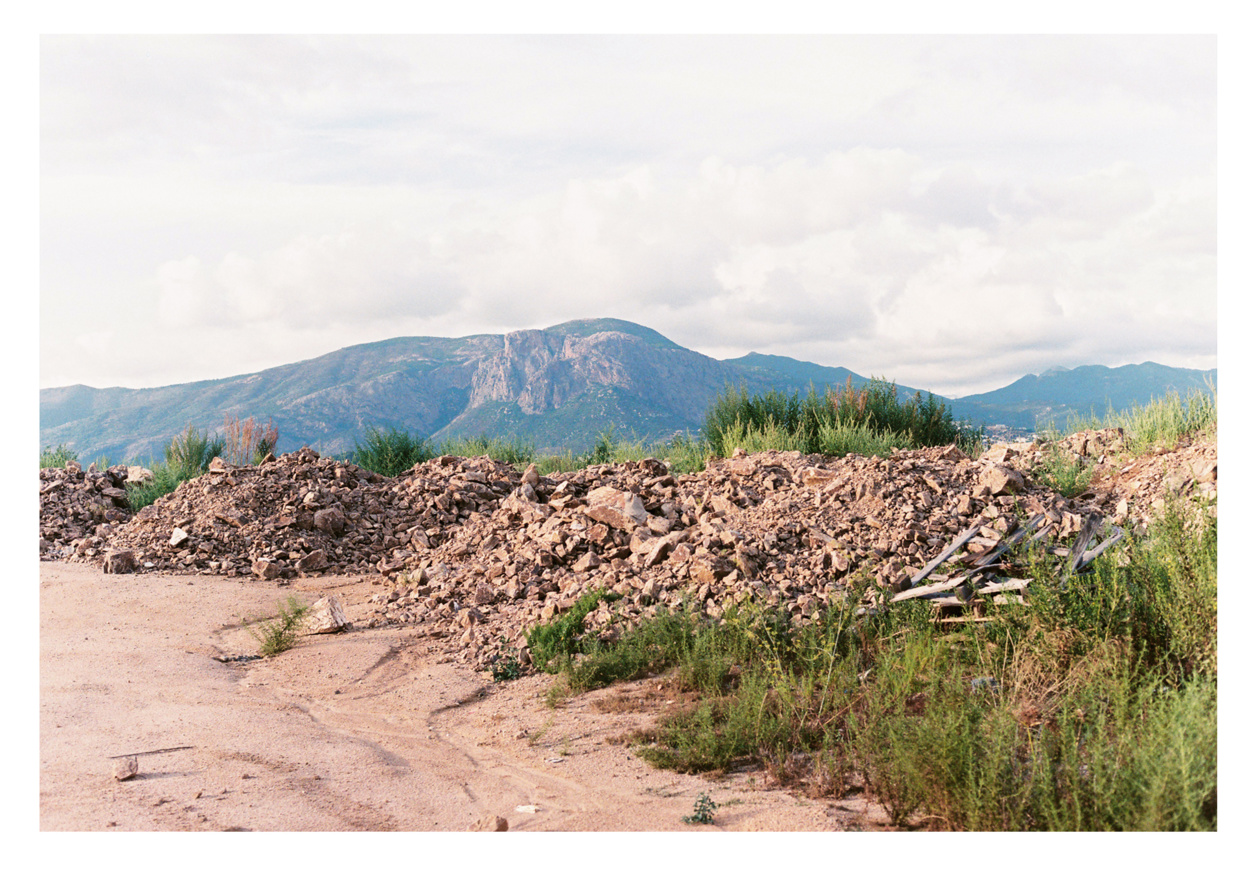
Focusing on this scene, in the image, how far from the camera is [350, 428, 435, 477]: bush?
13.6 metres

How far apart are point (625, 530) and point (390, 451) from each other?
24.8ft

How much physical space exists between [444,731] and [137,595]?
453 cm

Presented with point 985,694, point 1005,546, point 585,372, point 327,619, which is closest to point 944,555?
point 1005,546

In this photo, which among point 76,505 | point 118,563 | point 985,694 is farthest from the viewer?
point 76,505

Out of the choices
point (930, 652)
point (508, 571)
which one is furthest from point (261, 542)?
point (930, 652)

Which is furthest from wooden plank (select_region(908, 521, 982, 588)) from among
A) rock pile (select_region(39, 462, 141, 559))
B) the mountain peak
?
the mountain peak

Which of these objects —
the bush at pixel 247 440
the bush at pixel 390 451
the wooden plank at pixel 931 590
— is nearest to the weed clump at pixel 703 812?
the wooden plank at pixel 931 590

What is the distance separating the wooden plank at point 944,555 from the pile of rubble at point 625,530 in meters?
0.02

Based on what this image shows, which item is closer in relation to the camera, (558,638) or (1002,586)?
(1002,586)

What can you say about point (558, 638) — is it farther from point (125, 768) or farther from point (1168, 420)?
point (1168, 420)

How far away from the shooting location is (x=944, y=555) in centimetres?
580

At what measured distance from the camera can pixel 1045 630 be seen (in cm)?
452

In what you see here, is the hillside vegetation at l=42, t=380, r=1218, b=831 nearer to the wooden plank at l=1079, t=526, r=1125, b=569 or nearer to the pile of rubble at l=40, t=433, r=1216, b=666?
the wooden plank at l=1079, t=526, r=1125, b=569

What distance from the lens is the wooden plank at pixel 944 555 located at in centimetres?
566
